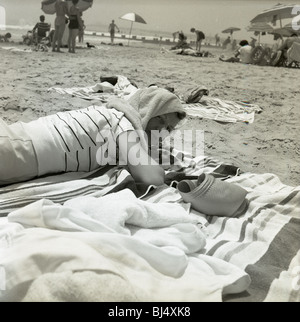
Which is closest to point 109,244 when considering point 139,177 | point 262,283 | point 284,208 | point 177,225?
point 177,225

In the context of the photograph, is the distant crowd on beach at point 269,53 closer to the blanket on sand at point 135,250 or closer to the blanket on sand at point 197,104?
the blanket on sand at point 197,104

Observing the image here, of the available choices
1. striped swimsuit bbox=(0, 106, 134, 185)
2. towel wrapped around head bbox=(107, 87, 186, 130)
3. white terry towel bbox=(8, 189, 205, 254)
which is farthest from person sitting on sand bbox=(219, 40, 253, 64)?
white terry towel bbox=(8, 189, 205, 254)

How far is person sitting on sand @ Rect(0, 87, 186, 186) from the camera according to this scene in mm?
1641

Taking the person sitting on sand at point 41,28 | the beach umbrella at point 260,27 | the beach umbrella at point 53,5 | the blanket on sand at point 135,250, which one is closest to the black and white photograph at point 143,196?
the blanket on sand at point 135,250

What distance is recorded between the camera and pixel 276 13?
25.2ft

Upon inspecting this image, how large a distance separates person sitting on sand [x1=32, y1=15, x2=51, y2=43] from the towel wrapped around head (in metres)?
4.92

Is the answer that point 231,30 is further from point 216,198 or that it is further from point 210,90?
point 216,198

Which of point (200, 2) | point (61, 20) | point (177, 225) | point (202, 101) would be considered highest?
point (200, 2)

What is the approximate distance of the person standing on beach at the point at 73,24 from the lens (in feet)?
18.4

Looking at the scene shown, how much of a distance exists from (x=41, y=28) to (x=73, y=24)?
78 cm

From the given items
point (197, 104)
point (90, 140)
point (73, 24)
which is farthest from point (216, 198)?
point (73, 24)

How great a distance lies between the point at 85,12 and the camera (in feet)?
18.3
